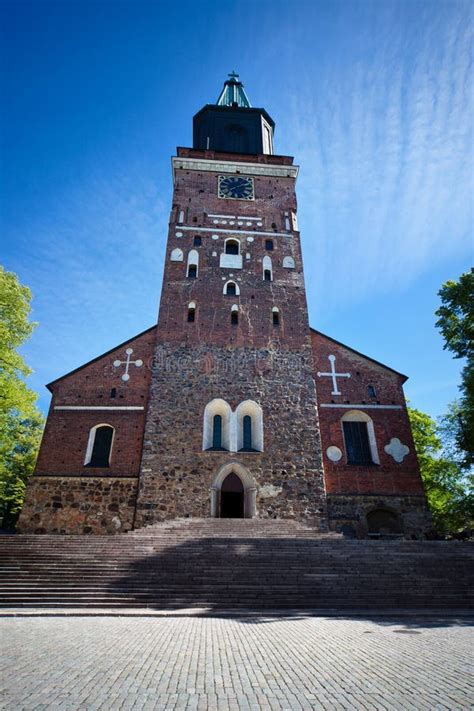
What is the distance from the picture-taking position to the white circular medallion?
1741 centimetres

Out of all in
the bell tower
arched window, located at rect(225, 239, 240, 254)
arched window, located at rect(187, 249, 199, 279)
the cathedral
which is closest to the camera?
the cathedral

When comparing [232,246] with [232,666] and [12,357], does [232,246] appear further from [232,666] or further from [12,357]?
[232,666]

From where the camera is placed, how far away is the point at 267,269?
71.2 feet

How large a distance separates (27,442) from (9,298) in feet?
55.5

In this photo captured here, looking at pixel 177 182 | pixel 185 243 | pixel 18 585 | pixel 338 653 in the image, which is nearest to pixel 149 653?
pixel 338 653

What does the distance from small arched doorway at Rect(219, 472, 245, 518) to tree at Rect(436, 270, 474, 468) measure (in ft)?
31.5

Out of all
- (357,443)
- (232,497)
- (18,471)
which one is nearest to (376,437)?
(357,443)

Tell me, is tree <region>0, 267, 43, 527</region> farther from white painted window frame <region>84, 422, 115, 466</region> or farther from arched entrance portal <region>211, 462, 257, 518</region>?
arched entrance portal <region>211, 462, 257, 518</region>

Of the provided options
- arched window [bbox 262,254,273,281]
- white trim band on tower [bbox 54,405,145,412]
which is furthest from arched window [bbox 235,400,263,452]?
arched window [bbox 262,254,273,281]

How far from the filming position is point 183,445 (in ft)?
55.1

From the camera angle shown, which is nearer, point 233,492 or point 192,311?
point 233,492

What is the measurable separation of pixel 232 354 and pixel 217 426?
3.62 metres

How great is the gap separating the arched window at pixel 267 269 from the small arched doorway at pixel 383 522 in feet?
41.5

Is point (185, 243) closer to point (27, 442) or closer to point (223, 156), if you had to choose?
point (223, 156)
